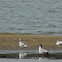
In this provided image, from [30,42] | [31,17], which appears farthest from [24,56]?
[31,17]

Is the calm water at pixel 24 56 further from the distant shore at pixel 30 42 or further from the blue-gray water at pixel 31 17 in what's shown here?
the blue-gray water at pixel 31 17

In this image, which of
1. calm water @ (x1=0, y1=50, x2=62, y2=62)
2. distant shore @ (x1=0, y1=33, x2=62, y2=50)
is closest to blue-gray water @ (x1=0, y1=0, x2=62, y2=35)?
distant shore @ (x1=0, y1=33, x2=62, y2=50)

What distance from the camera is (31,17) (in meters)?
34.0

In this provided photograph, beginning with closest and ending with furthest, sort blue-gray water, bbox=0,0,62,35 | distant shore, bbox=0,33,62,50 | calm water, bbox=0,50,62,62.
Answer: calm water, bbox=0,50,62,62 → distant shore, bbox=0,33,62,50 → blue-gray water, bbox=0,0,62,35

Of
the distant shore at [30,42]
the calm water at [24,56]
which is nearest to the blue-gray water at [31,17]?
the distant shore at [30,42]

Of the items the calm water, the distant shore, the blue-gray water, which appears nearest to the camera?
the calm water

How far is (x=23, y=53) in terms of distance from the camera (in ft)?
59.1

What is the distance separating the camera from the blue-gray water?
27.3 metres

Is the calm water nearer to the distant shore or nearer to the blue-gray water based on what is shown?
the distant shore

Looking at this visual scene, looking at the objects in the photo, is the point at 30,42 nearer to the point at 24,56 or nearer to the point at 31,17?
the point at 24,56

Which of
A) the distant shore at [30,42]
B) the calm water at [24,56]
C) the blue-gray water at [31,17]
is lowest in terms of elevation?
the calm water at [24,56]

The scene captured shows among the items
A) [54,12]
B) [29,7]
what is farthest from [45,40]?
[29,7]

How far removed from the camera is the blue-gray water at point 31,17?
2728 centimetres

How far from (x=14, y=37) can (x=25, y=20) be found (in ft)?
31.9
